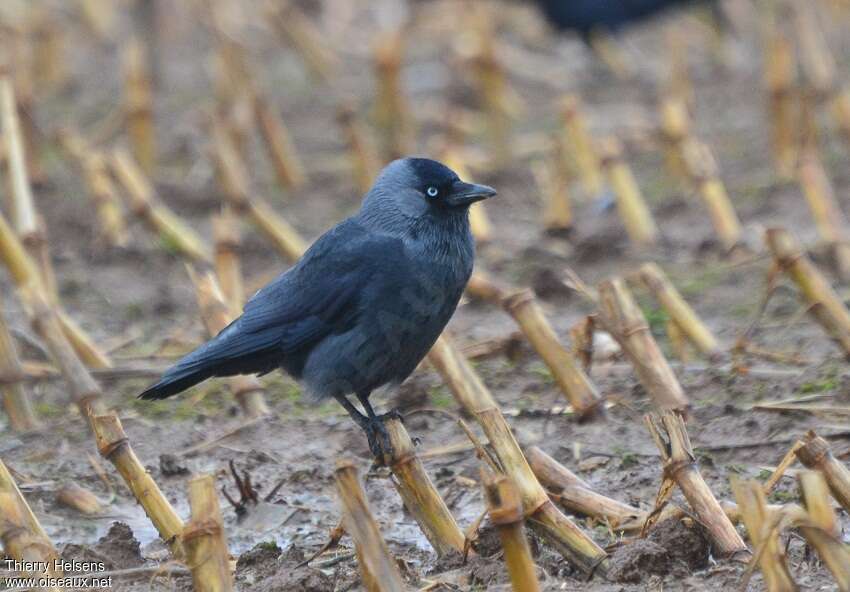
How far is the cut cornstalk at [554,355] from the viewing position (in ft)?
16.2

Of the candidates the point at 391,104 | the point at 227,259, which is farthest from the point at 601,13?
the point at 227,259

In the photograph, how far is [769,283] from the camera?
5371 mm

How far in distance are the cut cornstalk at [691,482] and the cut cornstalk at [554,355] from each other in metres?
1.09

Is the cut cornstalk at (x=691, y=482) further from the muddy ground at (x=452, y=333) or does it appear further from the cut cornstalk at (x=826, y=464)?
the cut cornstalk at (x=826, y=464)

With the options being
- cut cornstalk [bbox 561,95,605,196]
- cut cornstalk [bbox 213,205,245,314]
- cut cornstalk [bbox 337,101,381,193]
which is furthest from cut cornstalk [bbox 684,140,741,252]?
cut cornstalk [bbox 213,205,245,314]

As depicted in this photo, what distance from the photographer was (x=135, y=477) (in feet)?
12.9

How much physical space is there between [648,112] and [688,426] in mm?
5774

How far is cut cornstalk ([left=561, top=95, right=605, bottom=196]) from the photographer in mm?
8273

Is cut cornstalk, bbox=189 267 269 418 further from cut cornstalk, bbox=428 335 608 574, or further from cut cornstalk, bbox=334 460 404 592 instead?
cut cornstalk, bbox=334 460 404 592

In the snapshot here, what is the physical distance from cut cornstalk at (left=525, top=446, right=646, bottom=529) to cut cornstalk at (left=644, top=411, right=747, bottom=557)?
0.92ft

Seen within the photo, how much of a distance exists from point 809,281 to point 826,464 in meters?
1.83

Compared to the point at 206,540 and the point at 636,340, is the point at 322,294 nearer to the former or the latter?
the point at 636,340

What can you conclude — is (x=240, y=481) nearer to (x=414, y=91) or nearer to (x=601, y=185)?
(x=601, y=185)

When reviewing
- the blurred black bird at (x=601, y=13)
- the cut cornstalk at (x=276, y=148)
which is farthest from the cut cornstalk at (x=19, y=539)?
the blurred black bird at (x=601, y=13)
